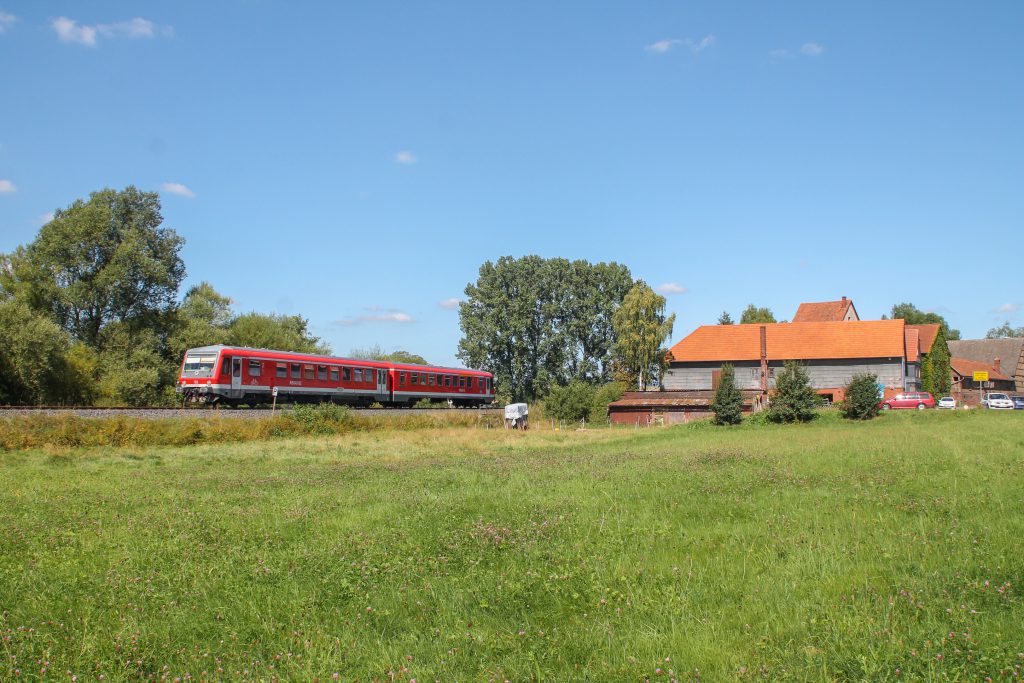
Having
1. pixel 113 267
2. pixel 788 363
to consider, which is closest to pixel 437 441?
pixel 788 363

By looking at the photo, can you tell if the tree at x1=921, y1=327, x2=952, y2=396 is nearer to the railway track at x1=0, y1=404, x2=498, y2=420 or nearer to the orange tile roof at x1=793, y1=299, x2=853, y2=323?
the orange tile roof at x1=793, y1=299, x2=853, y2=323

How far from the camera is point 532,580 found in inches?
290

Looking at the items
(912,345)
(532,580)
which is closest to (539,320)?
(912,345)

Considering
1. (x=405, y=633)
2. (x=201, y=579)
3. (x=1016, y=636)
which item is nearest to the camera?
(x=1016, y=636)

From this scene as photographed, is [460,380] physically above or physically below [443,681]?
above

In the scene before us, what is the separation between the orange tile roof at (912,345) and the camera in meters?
62.5

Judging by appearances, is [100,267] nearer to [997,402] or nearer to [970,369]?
[997,402]

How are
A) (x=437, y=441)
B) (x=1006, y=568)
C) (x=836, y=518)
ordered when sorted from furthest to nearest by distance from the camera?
(x=437, y=441) → (x=836, y=518) → (x=1006, y=568)

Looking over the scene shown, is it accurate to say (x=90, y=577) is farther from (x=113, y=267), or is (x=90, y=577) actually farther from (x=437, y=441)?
(x=113, y=267)

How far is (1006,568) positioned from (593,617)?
3816 millimetres

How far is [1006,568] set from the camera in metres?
6.77

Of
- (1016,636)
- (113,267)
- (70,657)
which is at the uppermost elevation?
(113,267)

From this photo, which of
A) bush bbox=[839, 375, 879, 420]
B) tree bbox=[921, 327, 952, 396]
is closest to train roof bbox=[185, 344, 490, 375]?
bush bbox=[839, 375, 879, 420]

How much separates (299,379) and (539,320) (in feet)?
120
